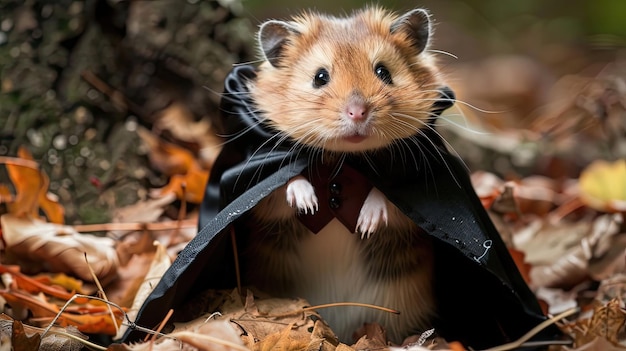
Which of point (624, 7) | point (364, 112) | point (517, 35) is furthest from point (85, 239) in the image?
point (517, 35)

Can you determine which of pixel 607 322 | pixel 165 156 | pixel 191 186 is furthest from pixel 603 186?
pixel 165 156

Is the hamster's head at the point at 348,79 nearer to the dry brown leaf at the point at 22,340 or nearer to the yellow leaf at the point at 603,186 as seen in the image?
the dry brown leaf at the point at 22,340

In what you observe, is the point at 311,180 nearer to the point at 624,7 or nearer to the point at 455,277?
the point at 455,277

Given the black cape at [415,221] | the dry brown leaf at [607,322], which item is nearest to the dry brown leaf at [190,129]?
the black cape at [415,221]

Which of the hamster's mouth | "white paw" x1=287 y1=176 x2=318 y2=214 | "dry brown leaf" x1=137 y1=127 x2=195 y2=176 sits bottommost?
"dry brown leaf" x1=137 y1=127 x2=195 y2=176

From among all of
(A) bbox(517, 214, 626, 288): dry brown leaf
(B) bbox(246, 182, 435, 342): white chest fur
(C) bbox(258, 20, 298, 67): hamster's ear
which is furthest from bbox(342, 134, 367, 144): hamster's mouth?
(A) bbox(517, 214, 626, 288): dry brown leaf

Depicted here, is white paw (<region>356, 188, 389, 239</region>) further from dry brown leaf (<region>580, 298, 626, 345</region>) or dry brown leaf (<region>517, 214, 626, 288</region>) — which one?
dry brown leaf (<region>517, 214, 626, 288</region>)
